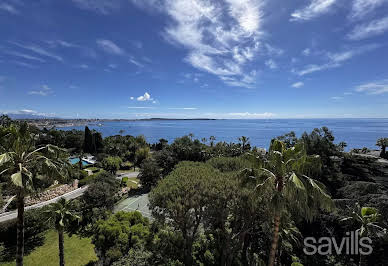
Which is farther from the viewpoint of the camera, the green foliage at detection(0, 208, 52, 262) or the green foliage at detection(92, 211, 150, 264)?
the green foliage at detection(0, 208, 52, 262)

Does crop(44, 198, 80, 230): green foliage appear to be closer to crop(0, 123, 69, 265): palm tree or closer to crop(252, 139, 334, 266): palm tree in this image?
crop(0, 123, 69, 265): palm tree

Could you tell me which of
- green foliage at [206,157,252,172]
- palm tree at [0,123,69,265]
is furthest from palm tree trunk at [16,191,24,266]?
green foliage at [206,157,252,172]

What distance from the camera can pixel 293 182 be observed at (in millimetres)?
6129

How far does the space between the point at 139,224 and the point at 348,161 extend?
99.1 ft

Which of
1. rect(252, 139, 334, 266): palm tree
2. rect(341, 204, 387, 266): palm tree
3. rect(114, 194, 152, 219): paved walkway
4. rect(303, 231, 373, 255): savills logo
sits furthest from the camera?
rect(114, 194, 152, 219): paved walkway

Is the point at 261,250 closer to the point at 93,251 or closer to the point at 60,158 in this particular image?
the point at 93,251

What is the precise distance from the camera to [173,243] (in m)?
14.5

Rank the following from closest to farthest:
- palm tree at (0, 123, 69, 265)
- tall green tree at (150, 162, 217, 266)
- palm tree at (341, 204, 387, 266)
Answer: palm tree at (0, 123, 69, 265), palm tree at (341, 204, 387, 266), tall green tree at (150, 162, 217, 266)

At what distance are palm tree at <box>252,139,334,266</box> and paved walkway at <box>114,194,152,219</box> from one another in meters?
19.3

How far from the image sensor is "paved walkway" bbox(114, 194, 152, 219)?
79.5 feet

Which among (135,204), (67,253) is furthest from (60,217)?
(135,204)

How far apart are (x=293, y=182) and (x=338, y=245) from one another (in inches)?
554

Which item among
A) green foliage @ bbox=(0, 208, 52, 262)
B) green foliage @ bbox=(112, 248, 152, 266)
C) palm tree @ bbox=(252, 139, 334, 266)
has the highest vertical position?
palm tree @ bbox=(252, 139, 334, 266)

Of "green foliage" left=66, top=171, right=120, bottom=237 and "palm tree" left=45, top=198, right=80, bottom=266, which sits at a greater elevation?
"palm tree" left=45, top=198, right=80, bottom=266
